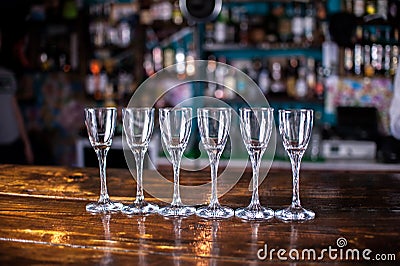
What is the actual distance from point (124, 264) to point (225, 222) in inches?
12.4

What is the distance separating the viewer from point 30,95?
15.9 feet

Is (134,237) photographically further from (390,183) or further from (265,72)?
(265,72)

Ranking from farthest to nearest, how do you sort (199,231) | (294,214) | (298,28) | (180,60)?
(180,60)
(298,28)
(294,214)
(199,231)

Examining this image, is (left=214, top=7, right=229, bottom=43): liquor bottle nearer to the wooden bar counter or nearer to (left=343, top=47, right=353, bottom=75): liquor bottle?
(left=343, top=47, right=353, bottom=75): liquor bottle

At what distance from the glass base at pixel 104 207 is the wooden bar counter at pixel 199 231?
21 mm

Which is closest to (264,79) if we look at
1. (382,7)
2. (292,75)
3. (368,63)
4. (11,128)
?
(292,75)

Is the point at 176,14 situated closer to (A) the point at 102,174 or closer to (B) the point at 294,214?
(A) the point at 102,174

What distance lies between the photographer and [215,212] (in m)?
1.21

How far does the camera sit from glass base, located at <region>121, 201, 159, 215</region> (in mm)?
1246

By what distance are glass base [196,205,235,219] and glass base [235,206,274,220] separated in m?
0.02

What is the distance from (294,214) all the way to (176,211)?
0.26 m

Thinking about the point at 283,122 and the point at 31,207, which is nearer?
the point at 283,122

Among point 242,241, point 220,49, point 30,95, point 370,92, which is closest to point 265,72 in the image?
point 220,49

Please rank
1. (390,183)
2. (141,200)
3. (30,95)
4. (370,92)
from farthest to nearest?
(30,95)
(370,92)
(390,183)
(141,200)
